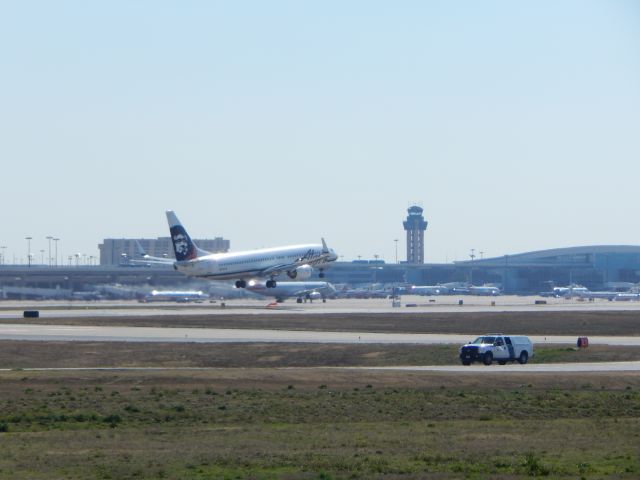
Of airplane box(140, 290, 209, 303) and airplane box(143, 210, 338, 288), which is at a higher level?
airplane box(143, 210, 338, 288)

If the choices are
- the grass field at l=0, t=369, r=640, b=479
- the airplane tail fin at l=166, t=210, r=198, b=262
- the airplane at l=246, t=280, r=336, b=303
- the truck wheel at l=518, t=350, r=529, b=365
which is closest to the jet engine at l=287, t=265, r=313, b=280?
the airplane tail fin at l=166, t=210, r=198, b=262

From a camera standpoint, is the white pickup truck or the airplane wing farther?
the airplane wing

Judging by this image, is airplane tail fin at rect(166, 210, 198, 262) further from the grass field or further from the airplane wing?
the grass field

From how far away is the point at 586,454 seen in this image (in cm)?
3253

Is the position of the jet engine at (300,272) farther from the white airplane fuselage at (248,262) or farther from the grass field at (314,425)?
the grass field at (314,425)

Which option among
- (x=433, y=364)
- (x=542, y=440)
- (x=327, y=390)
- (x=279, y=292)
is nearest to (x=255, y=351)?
(x=433, y=364)

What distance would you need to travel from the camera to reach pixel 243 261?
480 feet

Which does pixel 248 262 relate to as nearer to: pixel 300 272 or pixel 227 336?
pixel 300 272

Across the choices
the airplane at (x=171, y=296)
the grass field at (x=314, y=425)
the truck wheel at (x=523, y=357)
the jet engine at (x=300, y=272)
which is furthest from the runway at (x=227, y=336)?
the airplane at (x=171, y=296)

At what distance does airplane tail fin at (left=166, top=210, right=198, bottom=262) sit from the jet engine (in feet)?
46.3

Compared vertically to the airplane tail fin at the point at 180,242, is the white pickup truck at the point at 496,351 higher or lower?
lower

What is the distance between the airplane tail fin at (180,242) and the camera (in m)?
143

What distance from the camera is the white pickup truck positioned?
210 feet

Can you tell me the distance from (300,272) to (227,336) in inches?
2446
